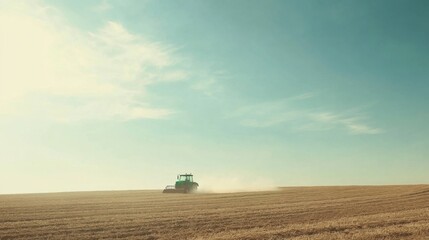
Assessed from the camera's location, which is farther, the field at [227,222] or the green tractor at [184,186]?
the green tractor at [184,186]

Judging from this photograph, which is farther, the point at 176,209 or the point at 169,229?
the point at 176,209

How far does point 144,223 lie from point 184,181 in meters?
27.2

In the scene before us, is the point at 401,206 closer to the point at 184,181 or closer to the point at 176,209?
the point at 176,209

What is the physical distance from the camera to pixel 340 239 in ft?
49.3

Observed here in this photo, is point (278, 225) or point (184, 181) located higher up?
point (184, 181)

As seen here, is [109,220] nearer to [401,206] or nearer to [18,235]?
[18,235]

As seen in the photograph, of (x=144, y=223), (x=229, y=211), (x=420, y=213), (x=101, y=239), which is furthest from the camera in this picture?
(x=229, y=211)

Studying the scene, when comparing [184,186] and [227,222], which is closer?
[227,222]

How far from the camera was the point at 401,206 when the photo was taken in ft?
83.3

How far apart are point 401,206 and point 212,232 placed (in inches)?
542

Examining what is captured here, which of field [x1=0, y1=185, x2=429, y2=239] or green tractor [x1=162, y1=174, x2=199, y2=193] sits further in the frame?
green tractor [x1=162, y1=174, x2=199, y2=193]

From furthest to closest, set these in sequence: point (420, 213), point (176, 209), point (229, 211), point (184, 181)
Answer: point (184, 181) < point (176, 209) < point (229, 211) < point (420, 213)

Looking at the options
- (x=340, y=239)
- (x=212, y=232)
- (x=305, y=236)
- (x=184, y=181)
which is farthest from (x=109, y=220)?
(x=184, y=181)

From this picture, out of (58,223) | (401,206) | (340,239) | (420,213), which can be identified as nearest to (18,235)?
(58,223)
